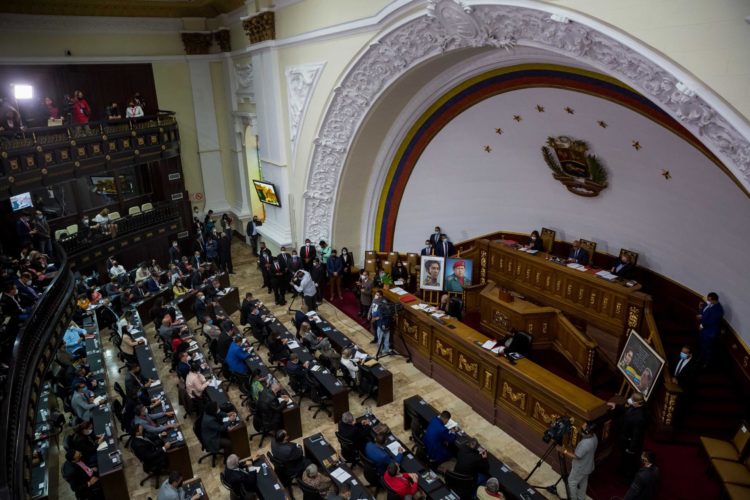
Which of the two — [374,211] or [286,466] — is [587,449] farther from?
[374,211]

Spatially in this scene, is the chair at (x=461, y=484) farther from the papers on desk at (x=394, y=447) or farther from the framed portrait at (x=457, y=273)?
the framed portrait at (x=457, y=273)

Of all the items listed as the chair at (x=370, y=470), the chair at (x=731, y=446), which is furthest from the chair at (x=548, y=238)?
the chair at (x=370, y=470)

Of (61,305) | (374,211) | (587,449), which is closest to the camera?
(587,449)

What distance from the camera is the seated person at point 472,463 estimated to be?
646 cm

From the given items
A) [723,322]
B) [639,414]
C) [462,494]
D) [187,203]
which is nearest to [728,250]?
[723,322]

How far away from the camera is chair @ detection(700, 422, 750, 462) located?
6984mm

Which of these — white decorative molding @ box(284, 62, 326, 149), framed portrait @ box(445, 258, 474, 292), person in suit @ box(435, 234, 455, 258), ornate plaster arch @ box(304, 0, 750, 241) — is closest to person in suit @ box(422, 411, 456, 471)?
ornate plaster arch @ box(304, 0, 750, 241)

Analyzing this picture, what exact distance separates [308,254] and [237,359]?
17.8ft

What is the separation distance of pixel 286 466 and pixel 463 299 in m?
6.47

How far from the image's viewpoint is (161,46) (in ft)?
56.1

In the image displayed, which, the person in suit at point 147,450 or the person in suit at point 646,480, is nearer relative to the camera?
the person in suit at point 646,480

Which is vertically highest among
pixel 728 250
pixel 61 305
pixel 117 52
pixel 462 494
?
pixel 117 52

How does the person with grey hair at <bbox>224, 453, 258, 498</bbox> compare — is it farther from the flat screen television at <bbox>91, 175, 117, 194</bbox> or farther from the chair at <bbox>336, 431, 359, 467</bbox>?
the flat screen television at <bbox>91, 175, 117, 194</bbox>

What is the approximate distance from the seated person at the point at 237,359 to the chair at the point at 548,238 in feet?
24.2
